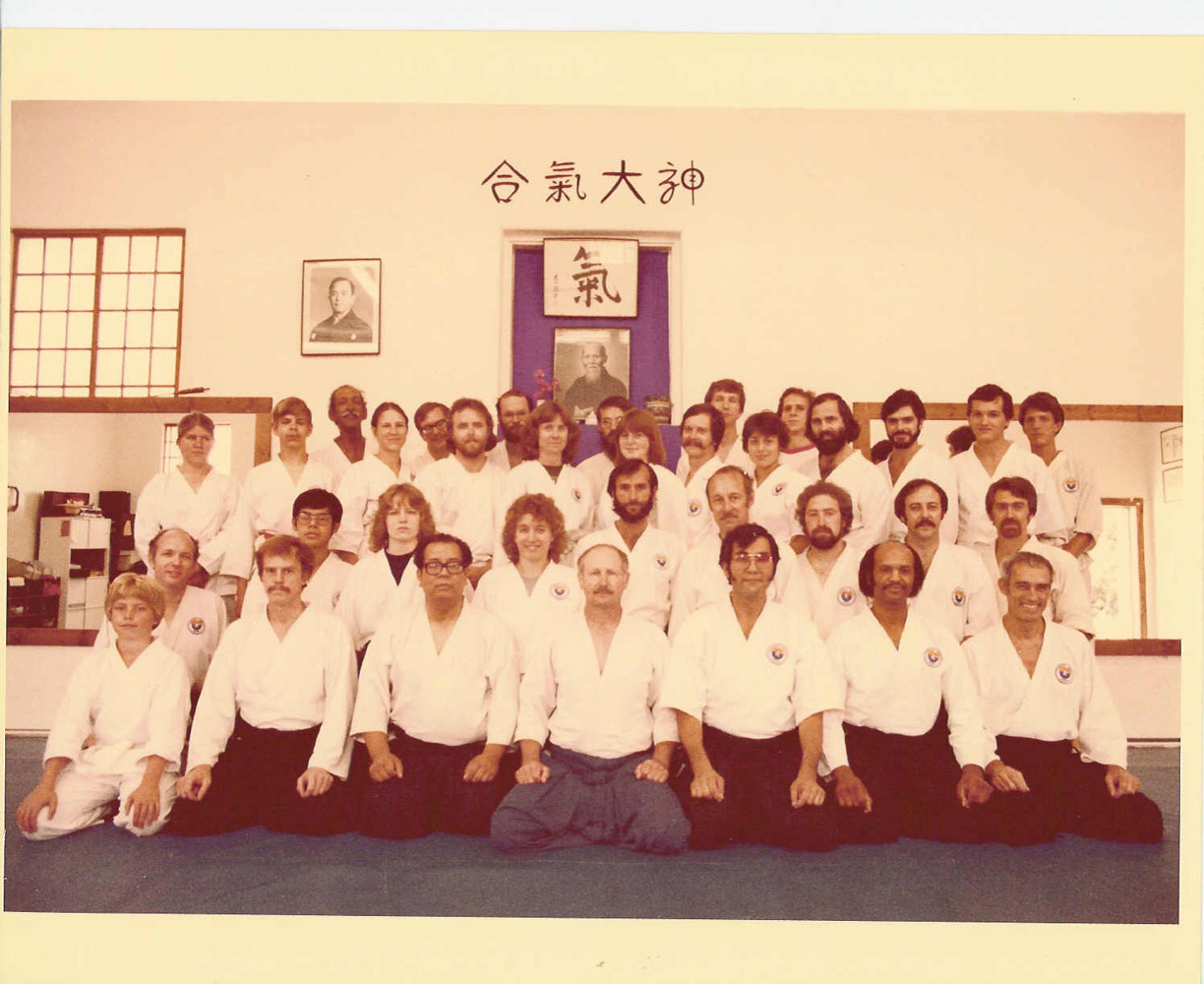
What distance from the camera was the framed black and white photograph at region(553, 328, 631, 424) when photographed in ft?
9.86

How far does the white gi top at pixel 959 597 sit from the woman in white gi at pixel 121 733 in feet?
7.99

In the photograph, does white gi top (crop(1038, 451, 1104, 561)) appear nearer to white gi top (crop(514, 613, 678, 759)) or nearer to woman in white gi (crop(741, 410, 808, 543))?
woman in white gi (crop(741, 410, 808, 543))

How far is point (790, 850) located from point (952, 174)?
86.5 inches

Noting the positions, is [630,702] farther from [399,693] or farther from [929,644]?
[929,644]

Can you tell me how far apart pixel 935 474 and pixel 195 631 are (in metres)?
2.57

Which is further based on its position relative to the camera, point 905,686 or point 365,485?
point 365,485

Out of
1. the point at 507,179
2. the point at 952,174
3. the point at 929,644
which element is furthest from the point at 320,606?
the point at 952,174

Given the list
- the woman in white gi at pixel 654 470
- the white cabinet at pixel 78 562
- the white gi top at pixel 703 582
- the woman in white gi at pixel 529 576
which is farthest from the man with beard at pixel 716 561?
the white cabinet at pixel 78 562

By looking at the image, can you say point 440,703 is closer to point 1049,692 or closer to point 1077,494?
point 1049,692

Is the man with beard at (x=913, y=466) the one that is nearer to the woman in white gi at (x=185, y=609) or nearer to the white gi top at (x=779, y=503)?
the white gi top at (x=779, y=503)

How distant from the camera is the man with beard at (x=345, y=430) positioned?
304 centimetres

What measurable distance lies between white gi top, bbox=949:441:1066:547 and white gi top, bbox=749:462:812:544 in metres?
0.54

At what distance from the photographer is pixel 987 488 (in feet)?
10.0

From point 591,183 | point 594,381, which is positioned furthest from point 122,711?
point 591,183
